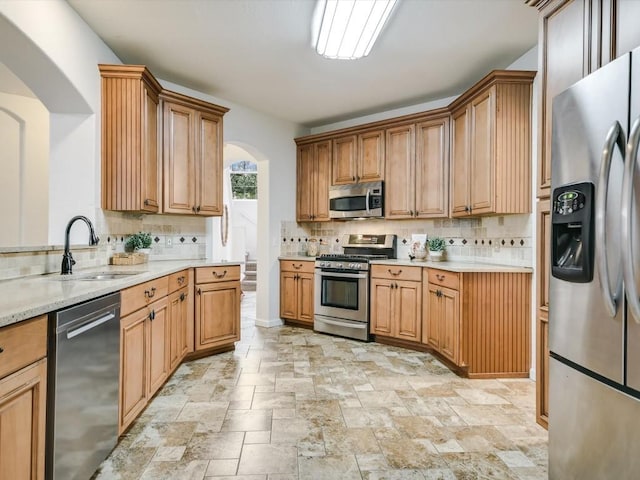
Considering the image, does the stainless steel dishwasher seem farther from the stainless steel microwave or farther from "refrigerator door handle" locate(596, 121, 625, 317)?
the stainless steel microwave

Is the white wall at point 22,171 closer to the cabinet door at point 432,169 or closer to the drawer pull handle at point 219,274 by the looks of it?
the drawer pull handle at point 219,274

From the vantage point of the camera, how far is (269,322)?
4.83 m

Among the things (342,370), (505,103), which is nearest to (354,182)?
(505,103)

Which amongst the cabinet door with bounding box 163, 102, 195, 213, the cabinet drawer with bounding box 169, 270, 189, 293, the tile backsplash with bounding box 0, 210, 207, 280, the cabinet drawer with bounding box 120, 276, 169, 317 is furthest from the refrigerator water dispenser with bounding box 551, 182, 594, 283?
the cabinet door with bounding box 163, 102, 195, 213

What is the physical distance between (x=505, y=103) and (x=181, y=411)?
3326 mm

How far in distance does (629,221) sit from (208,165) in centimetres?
347

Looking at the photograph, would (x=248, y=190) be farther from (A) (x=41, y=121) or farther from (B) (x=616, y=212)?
(B) (x=616, y=212)

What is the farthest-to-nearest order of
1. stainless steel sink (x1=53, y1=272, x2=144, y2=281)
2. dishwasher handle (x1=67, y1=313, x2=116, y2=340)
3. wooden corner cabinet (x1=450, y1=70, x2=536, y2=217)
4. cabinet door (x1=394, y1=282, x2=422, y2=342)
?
cabinet door (x1=394, y1=282, x2=422, y2=342)
wooden corner cabinet (x1=450, y1=70, x2=536, y2=217)
stainless steel sink (x1=53, y1=272, x2=144, y2=281)
dishwasher handle (x1=67, y1=313, x2=116, y2=340)

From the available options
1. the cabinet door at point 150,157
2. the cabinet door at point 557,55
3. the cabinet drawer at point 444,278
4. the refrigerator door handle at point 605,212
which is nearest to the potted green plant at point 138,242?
the cabinet door at point 150,157

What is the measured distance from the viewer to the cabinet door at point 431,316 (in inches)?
138

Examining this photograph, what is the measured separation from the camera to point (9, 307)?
4.14 ft

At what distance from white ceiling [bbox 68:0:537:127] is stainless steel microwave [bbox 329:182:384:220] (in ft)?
3.23

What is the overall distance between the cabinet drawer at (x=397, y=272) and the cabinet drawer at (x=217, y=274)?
1454 mm

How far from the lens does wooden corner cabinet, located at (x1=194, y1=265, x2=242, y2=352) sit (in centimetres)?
347
